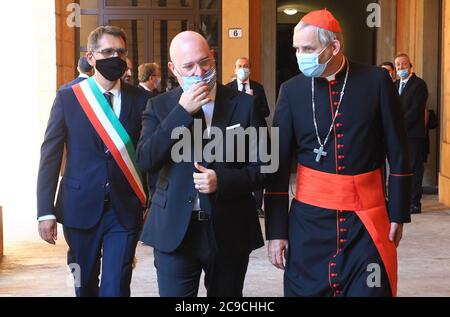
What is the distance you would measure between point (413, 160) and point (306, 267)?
7.95m

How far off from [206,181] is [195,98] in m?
0.38

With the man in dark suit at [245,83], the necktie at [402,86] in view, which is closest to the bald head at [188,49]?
the man in dark suit at [245,83]

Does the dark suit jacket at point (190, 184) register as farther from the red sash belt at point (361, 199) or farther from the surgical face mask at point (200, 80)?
the red sash belt at point (361, 199)

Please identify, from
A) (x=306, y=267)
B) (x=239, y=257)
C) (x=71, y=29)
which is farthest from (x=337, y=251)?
(x=71, y=29)

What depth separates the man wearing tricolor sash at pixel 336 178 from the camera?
4.27 meters

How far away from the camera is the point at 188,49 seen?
4199mm

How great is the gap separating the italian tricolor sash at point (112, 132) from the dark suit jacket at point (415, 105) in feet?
24.4

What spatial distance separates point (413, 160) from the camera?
39.4 ft

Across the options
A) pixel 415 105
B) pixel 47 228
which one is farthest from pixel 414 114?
pixel 47 228

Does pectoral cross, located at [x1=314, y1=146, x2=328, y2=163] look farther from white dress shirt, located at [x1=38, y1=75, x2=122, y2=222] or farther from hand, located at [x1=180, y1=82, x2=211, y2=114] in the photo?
white dress shirt, located at [x1=38, y1=75, x2=122, y2=222]

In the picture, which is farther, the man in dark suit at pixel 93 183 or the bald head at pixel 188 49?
the man in dark suit at pixel 93 183

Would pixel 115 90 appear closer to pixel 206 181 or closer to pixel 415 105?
pixel 206 181

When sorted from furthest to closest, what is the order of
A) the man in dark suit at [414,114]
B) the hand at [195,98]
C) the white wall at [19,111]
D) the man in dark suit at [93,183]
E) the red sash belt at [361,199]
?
the man in dark suit at [414,114] < the white wall at [19,111] < the man in dark suit at [93,183] < the red sash belt at [361,199] < the hand at [195,98]

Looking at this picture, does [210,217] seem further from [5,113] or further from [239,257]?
[5,113]
